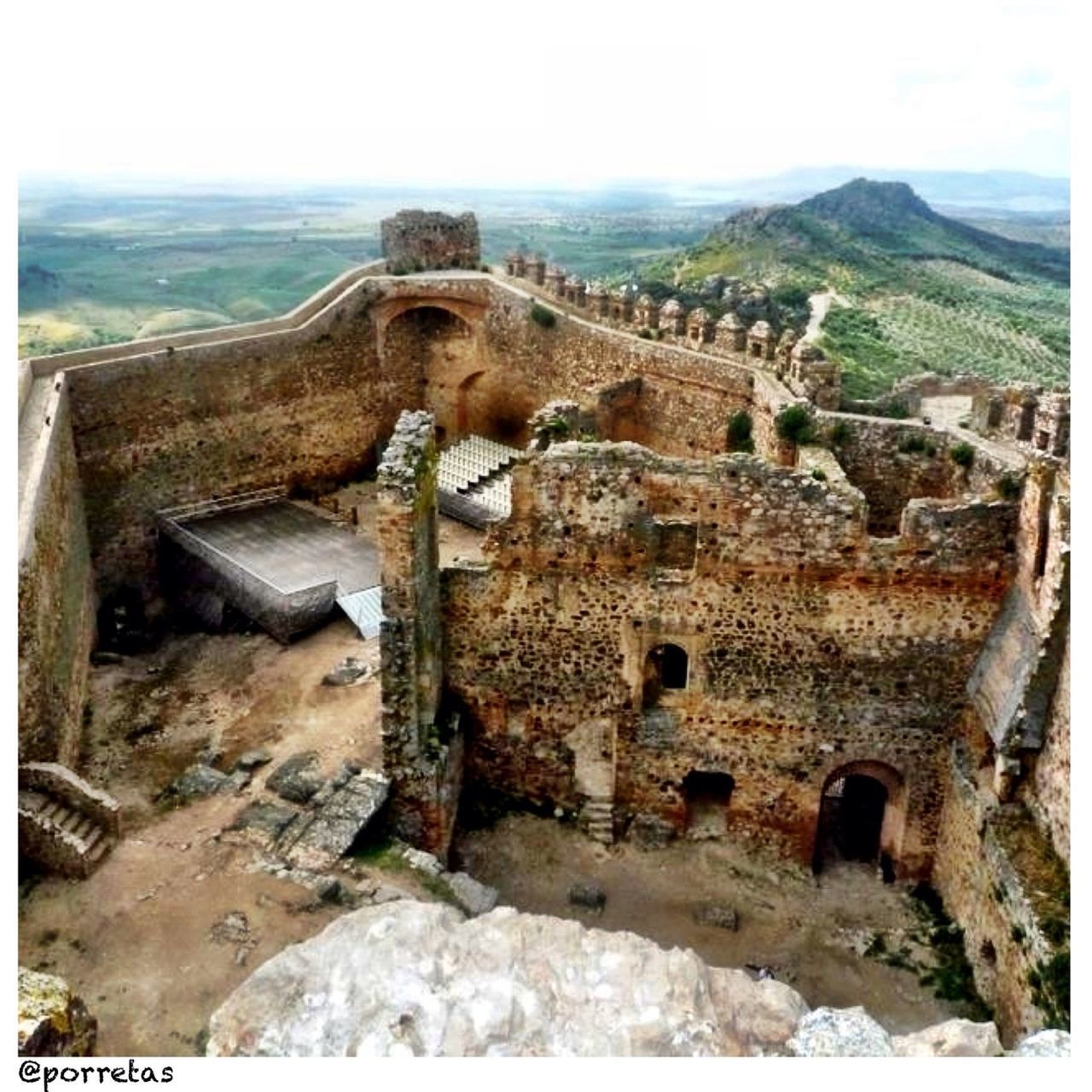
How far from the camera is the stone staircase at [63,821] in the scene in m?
12.2

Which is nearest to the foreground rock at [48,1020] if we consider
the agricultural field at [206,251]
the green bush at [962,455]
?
the green bush at [962,455]

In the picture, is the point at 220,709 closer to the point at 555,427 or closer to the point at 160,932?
the point at 160,932

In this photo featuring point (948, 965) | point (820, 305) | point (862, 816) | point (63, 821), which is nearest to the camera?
point (63, 821)

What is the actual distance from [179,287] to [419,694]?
4428 cm

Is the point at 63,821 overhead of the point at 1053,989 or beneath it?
overhead

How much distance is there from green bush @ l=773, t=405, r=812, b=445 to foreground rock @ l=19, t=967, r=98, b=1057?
38.0 ft

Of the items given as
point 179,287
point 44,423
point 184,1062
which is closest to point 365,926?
point 184,1062

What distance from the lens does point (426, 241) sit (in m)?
25.2

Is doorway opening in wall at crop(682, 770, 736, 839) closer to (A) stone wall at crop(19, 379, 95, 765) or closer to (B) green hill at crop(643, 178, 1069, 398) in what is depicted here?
(A) stone wall at crop(19, 379, 95, 765)

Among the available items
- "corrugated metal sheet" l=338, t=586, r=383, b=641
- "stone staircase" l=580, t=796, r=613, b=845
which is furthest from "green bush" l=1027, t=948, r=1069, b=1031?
→ "corrugated metal sheet" l=338, t=586, r=383, b=641

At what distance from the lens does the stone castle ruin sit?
1234 centimetres

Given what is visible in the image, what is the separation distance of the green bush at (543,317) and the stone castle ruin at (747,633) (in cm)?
A: 419

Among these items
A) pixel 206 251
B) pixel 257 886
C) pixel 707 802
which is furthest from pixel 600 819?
pixel 206 251

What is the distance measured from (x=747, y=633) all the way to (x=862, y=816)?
4.29 meters
